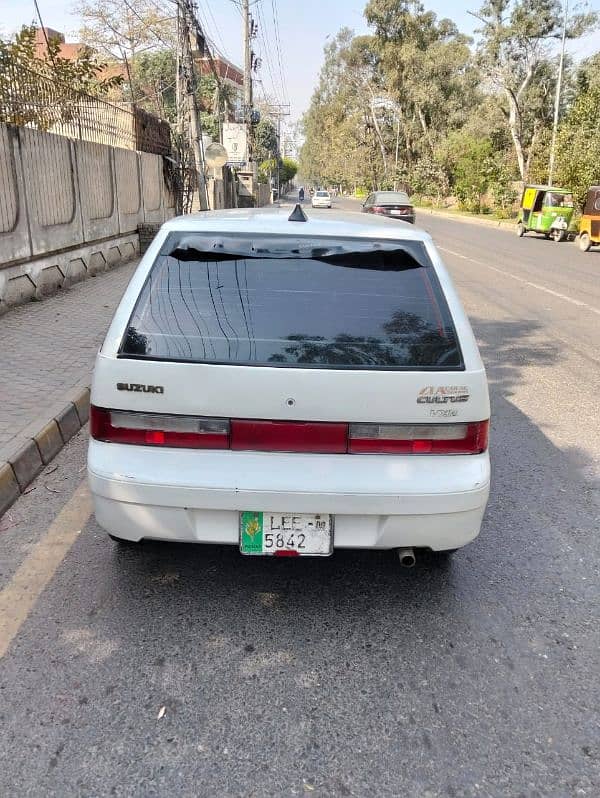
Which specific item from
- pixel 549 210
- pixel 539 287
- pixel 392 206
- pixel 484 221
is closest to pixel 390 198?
pixel 392 206

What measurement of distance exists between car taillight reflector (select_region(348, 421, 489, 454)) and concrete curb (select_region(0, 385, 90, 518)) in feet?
7.52

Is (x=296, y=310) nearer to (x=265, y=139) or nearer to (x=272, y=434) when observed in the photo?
(x=272, y=434)

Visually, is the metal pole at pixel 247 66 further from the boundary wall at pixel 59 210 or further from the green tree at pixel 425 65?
the green tree at pixel 425 65

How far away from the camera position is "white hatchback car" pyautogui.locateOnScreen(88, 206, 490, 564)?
263cm

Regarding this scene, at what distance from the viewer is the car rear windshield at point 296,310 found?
2.71m

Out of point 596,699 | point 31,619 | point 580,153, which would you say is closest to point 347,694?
point 596,699

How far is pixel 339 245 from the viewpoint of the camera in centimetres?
298

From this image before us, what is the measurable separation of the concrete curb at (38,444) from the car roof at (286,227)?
6.21 ft

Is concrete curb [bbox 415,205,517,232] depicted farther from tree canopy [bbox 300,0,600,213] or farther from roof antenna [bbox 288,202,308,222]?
roof antenna [bbox 288,202,308,222]

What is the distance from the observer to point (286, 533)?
8.92ft

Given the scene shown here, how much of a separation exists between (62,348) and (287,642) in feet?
16.6

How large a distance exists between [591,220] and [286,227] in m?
20.1

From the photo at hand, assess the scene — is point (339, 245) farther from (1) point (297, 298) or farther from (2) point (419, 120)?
(2) point (419, 120)

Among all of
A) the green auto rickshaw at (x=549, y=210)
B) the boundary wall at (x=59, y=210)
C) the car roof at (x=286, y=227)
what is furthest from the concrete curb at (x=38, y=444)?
the green auto rickshaw at (x=549, y=210)
